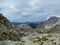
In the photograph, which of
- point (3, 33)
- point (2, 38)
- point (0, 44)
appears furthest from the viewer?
point (3, 33)

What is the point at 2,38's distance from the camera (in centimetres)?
5566

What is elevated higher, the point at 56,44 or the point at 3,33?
the point at 3,33

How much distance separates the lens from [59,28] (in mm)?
119562

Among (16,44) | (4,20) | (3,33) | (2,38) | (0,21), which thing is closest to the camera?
(16,44)

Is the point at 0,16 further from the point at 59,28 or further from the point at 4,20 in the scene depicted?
the point at 59,28

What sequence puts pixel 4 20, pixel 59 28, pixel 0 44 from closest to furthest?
1. pixel 0 44
2. pixel 4 20
3. pixel 59 28

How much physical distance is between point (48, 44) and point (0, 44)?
1079cm

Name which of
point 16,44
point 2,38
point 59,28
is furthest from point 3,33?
point 59,28

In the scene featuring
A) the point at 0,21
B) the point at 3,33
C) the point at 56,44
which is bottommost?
the point at 56,44

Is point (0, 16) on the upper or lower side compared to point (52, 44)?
upper

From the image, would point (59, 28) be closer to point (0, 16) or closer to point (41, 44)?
point (0, 16)

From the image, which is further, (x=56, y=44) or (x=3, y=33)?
(x=3, y=33)

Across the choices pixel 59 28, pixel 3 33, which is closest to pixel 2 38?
pixel 3 33

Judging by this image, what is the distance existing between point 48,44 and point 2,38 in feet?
49.1
